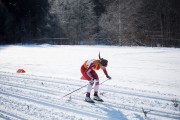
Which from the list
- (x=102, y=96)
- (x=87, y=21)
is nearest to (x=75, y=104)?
(x=102, y=96)

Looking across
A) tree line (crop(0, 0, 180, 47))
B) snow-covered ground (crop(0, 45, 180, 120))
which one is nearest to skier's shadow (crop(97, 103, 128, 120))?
snow-covered ground (crop(0, 45, 180, 120))

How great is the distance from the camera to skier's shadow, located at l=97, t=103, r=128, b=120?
7.47 meters

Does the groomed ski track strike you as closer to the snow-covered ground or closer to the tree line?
the snow-covered ground

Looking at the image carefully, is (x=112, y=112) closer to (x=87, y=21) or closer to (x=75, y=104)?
(x=75, y=104)

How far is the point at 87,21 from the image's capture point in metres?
46.9

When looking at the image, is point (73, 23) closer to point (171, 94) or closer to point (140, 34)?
point (140, 34)

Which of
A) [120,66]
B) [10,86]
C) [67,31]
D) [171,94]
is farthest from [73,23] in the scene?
[171,94]

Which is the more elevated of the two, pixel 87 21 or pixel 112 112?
pixel 87 21

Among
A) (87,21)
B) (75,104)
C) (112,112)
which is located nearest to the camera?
(112,112)

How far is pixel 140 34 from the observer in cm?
3400

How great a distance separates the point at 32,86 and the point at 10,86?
1.15 meters

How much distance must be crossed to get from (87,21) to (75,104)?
39.0m

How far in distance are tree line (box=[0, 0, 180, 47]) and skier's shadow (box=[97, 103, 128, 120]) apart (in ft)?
81.0

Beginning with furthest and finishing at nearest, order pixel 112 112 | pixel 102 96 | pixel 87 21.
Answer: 1. pixel 87 21
2. pixel 102 96
3. pixel 112 112
